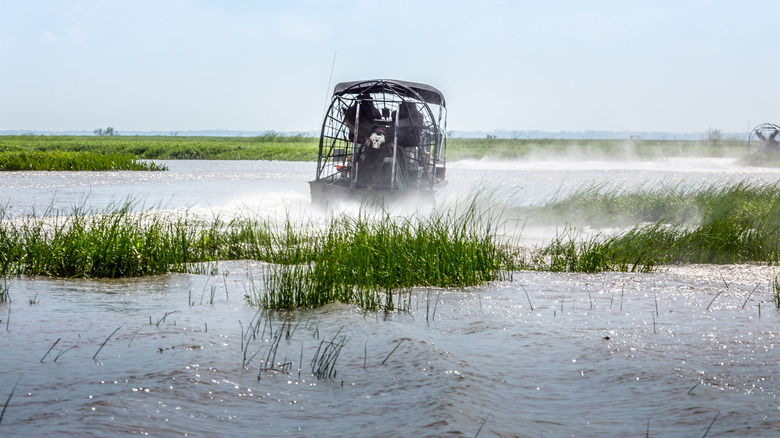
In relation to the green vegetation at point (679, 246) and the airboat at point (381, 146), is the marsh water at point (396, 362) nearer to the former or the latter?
the green vegetation at point (679, 246)

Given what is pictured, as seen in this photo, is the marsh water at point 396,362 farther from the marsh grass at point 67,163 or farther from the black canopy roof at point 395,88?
the marsh grass at point 67,163

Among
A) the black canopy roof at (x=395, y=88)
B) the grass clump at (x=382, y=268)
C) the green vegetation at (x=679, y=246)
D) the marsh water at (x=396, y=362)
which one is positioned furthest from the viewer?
the black canopy roof at (x=395, y=88)

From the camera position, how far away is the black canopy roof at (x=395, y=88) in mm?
17828

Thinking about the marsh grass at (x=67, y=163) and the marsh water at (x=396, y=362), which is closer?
the marsh water at (x=396, y=362)

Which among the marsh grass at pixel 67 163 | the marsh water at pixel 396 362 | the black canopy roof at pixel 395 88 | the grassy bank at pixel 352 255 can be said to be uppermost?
the black canopy roof at pixel 395 88

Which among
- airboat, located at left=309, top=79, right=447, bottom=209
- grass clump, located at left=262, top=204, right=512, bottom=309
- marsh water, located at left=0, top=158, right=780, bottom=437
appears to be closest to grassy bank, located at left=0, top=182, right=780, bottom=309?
grass clump, located at left=262, top=204, right=512, bottom=309

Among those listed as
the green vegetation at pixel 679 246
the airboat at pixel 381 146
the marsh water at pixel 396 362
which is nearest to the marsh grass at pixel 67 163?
the airboat at pixel 381 146

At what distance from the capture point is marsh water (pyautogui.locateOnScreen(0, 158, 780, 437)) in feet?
13.6

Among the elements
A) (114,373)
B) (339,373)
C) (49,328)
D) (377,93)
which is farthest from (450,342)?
(377,93)

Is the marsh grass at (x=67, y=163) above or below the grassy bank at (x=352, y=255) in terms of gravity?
above

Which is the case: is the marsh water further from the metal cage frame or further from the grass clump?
the metal cage frame

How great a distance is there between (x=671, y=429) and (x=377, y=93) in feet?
49.6

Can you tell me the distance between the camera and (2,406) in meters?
4.21

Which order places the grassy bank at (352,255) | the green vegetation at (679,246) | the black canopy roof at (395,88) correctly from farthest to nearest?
the black canopy roof at (395,88) → the green vegetation at (679,246) → the grassy bank at (352,255)
